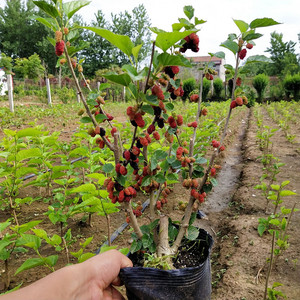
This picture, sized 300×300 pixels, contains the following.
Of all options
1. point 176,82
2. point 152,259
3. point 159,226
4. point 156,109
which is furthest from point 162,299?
point 176,82

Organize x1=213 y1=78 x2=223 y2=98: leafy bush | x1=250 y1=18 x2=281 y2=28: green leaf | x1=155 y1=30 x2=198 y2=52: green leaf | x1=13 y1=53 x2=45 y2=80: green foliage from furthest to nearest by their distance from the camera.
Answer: x1=213 y1=78 x2=223 y2=98: leafy bush
x1=13 y1=53 x2=45 y2=80: green foliage
x1=250 y1=18 x2=281 y2=28: green leaf
x1=155 y1=30 x2=198 y2=52: green leaf

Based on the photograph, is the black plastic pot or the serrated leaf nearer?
the serrated leaf

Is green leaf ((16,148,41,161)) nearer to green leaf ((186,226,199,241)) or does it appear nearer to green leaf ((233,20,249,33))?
green leaf ((186,226,199,241))

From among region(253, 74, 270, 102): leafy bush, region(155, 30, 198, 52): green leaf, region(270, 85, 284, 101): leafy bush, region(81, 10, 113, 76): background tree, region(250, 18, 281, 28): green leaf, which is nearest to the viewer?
region(155, 30, 198, 52): green leaf

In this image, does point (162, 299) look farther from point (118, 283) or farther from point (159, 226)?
point (159, 226)

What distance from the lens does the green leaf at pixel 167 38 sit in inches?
33.0

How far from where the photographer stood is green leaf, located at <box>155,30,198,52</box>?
0.84 meters

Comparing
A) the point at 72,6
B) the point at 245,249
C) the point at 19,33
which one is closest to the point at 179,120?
the point at 72,6

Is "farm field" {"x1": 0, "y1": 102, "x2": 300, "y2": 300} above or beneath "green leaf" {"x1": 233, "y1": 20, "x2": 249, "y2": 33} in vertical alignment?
→ beneath

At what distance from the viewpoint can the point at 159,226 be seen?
4.47ft

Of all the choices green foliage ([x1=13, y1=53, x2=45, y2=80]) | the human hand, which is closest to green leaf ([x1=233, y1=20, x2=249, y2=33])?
the human hand

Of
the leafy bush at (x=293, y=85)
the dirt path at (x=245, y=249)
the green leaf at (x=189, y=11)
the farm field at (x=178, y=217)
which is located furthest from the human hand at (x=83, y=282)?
the leafy bush at (x=293, y=85)

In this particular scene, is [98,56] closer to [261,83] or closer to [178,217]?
[261,83]

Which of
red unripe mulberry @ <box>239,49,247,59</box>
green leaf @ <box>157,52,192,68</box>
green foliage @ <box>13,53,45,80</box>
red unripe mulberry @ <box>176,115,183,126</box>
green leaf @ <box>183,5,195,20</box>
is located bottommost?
red unripe mulberry @ <box>176,115,183,126</box>
